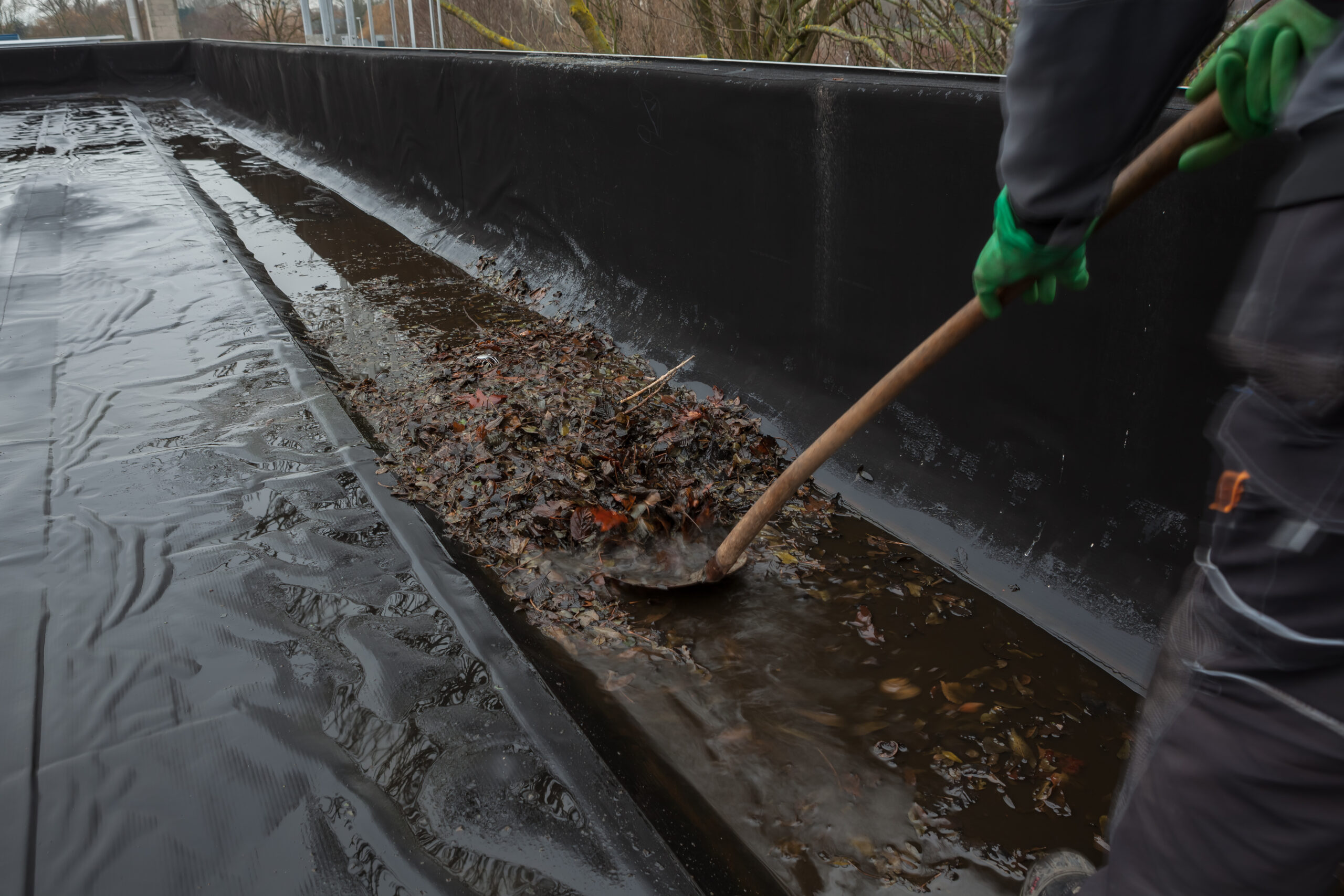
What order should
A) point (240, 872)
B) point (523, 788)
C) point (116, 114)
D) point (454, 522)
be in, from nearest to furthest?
point (240, 872), point (523, 788), point (454, 522), point (116, 114)

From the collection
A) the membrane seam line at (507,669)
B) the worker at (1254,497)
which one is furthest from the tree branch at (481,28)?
the worker at (1254,497)

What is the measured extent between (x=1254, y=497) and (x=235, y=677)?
7.04ft

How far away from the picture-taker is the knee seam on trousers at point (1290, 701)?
101 centimetres

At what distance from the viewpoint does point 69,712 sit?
1.96 meters

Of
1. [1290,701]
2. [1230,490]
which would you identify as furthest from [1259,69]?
[1290,701]

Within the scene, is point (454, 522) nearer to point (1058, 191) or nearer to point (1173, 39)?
point (1058, 191)

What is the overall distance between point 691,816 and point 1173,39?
5.81 feet

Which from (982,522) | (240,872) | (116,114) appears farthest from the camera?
(116,114)

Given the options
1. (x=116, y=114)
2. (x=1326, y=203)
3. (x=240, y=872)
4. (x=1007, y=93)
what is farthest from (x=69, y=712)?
(x=116, y=114)

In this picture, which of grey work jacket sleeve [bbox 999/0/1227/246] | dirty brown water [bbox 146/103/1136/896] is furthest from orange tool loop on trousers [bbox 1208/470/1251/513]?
dirty brown water [bbox 146/103/1136/896]

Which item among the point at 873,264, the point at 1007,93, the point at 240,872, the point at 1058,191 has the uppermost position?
the point at 1007,93

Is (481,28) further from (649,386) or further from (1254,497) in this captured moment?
(1254,497)

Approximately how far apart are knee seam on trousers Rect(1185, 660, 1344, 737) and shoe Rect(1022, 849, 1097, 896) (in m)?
0.77

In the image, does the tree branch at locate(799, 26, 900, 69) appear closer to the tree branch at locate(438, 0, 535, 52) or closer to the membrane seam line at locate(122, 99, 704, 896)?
the membrane seam line at locate(122, 99, 704, 896)
